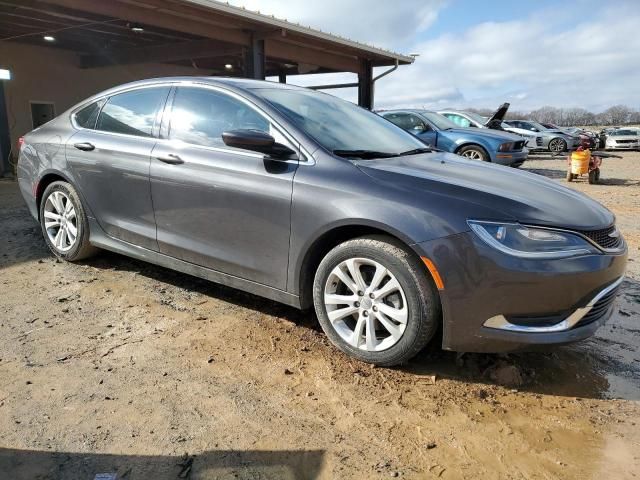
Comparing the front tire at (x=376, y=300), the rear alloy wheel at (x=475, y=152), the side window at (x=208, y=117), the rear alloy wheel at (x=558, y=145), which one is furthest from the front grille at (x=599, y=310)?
the rear alloy wheel at (x=558, y=145)

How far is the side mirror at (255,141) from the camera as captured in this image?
9.82ft

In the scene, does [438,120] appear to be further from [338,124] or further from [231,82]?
[231,82]

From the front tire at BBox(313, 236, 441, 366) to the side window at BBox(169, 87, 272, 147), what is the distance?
99 cm

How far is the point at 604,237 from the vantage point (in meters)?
2.75

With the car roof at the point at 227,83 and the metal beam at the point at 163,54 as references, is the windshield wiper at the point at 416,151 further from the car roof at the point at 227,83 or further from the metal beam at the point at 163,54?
the metal beam at the point at 163,54

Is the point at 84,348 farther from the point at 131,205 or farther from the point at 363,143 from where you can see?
the point at 363,143

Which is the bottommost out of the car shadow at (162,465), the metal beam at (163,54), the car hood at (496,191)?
the car shadow at (162,465)

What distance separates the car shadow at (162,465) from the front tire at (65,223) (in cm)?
247

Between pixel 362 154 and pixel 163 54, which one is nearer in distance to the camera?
pixel 362 154

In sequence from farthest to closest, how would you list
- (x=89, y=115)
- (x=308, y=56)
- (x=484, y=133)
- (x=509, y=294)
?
1. (x=308, y=56)
2. (x=484, y=133)
3. (x=89, y=115)
4. (x=509, y=294)

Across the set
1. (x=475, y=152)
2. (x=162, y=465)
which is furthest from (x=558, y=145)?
(x=162, y=465)

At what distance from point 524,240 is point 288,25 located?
10.1 metres

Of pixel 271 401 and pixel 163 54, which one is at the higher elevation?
pixel 163 54

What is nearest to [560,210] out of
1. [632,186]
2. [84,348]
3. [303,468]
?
[303,468]
